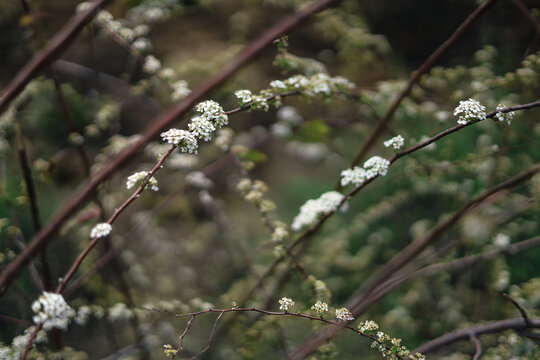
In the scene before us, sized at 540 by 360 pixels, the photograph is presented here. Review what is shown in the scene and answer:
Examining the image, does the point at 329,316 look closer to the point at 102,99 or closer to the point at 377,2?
the point at 102,99

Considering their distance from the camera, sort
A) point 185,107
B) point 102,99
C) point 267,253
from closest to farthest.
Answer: point 185,107
point 267,253
point 102,99

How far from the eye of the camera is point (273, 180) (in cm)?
346

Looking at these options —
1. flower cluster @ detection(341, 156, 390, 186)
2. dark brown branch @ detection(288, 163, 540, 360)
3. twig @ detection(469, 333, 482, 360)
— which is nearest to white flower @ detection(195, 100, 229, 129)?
flower cluster @ detection(341, 156, 390, 186)

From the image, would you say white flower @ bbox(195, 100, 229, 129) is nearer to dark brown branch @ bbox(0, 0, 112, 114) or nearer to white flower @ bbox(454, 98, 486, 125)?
dark brown branch @ bbox(0, 0, 112, 114)

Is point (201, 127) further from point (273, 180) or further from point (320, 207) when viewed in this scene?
point (273, 180)

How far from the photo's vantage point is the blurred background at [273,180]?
148cm

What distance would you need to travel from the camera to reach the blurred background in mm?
1483

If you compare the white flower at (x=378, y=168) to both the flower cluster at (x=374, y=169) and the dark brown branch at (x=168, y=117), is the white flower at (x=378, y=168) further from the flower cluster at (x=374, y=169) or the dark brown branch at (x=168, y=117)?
the dark brown branch at (x=168, y=117)

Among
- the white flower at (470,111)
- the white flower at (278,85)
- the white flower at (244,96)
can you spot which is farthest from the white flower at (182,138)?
the white flower at (470,111)

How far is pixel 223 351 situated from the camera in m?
1.90

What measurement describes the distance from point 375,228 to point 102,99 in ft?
7.70

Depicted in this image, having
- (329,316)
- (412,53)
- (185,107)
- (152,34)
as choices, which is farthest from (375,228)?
(152,34)

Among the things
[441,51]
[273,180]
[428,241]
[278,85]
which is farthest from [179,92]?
[273,180]

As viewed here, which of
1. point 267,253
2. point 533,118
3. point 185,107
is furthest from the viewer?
point 267,253
